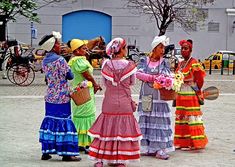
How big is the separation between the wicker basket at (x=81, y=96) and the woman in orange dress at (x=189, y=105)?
1899mm

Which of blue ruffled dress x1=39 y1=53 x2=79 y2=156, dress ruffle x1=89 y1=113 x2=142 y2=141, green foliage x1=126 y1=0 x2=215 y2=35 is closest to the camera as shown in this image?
dress ruffle x1=89 y1=113 x2=142 y2=141

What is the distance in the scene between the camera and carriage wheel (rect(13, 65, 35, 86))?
22.3m

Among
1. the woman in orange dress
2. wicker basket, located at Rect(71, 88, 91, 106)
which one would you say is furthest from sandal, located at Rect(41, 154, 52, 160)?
the woman in orange dress

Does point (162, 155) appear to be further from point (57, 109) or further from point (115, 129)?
point (57, 109)

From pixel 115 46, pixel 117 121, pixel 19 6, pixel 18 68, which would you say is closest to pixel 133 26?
pixel 19 6

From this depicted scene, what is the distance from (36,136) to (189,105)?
119 inches

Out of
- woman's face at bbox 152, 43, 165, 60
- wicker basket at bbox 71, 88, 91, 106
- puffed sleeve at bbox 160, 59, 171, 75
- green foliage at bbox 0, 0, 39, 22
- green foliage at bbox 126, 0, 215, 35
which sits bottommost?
wicker basket at bbox 71, 88, 91, 106

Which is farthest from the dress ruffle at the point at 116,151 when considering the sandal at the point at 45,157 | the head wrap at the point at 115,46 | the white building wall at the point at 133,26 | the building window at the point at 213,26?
the building window at the point at 213,26

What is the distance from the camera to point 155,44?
931 cm

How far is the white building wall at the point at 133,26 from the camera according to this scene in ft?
127

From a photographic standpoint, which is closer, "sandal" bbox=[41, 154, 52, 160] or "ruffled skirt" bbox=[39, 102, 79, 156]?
"ruffled skirt" bbox=[39, 102, 79, 156]

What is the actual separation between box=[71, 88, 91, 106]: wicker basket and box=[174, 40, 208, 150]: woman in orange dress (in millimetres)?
1899

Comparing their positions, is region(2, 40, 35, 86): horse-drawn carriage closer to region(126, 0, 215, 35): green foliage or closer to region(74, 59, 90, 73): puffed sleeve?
region(74, 59, 90, 73): puffed sleeve

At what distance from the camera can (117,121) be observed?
829cm
